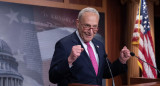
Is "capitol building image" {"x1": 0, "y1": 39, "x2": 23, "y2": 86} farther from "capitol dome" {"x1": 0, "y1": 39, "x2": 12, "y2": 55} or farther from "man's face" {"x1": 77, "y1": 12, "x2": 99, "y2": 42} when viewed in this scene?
"man's face" {"x1": 77, "y1": 12, "x2": 99, "y2": 42}

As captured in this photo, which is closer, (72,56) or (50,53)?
(72,56)

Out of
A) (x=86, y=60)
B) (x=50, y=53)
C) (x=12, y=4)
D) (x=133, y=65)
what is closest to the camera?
(x=86, y=60)

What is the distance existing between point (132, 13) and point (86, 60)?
3.72 meters

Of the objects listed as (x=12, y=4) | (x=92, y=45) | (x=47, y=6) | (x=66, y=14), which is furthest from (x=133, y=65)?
(x=92, y=45)

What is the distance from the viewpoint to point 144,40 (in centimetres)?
511

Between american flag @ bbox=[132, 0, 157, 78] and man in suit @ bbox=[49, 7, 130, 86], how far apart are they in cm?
286

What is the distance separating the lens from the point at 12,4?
451cm

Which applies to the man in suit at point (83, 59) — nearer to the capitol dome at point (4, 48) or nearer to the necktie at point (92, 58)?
the necktie at point (92, 58)

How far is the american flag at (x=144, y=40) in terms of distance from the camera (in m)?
5.07

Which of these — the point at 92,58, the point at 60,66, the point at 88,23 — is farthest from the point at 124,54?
the point at 60,66

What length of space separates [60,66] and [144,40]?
137 inches

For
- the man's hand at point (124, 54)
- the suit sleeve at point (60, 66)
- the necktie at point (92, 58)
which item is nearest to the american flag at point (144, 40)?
the man's hand at point (124, 54)

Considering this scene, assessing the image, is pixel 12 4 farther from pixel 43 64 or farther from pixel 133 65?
pixel 133 65

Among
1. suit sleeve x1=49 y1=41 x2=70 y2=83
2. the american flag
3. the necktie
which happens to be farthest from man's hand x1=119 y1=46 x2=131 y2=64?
the american flag
